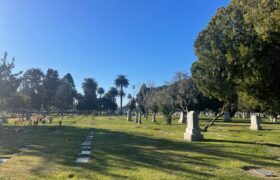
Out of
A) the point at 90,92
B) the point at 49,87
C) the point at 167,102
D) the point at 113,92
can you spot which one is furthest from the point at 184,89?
the point at 113,92

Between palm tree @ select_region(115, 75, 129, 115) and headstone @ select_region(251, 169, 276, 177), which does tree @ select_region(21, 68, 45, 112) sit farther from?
headstone @ select_region(251, 169, 276, 177)

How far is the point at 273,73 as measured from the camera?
424 inches

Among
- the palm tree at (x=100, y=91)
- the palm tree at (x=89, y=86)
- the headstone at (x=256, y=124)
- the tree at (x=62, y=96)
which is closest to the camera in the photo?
the headstone at (x=256, y=124)

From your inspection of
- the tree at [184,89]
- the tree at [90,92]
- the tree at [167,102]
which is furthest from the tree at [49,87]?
the tree at [184,89]

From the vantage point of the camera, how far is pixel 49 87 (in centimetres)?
9100

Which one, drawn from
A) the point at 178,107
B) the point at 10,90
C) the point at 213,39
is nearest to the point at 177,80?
the point at 178,107

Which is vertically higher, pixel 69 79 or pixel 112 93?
pixel 69 79

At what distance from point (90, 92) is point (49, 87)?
2211 cm

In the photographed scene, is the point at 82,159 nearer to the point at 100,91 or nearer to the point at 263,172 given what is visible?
the point at 263,172

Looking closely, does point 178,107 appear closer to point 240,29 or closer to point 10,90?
point 10,90

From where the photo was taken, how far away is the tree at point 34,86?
82.4 metres

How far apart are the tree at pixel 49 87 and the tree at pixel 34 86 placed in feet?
4.81

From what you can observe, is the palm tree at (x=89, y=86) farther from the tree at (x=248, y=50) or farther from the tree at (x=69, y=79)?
the tree at (x=248, y=50)

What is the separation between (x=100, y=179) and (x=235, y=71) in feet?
30.0
